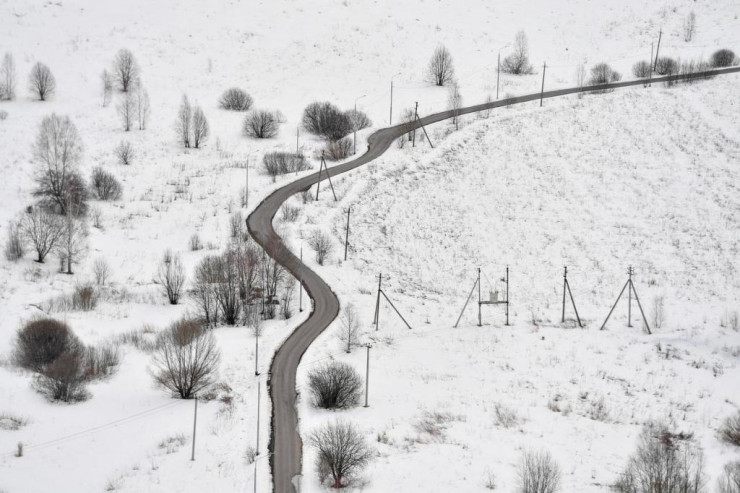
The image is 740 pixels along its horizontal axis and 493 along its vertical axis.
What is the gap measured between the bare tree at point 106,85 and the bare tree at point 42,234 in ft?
125

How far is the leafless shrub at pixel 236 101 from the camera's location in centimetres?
9044

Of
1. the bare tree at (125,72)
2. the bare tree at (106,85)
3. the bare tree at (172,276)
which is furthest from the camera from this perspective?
the bare tree at (125,72)

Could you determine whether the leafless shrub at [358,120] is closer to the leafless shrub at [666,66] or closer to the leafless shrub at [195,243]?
the leafless shrub at [195,243]

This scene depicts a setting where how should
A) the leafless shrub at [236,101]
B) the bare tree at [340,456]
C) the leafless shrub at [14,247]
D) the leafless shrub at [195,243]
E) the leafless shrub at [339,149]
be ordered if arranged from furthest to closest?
1. the leafless shrub at [236,101]
2. the leafless shrub at [339,149]
3. the leafless shrub at [195,243]
4. the leafless shrub at [14,247]
5. the bare tree at [340,456]

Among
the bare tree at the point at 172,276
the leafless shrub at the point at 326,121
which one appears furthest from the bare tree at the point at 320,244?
the leafless shrub at the point at 326,121

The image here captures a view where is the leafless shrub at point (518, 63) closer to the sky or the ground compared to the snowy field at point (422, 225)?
closer to the sky

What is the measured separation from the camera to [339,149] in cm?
7769

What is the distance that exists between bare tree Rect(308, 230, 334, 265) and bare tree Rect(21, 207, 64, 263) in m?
20.1

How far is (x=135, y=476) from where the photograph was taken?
1096 inches

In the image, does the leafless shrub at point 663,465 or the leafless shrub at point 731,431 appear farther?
the leafless shrub at point 731,431

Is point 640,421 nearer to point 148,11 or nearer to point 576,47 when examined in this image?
point 576,47

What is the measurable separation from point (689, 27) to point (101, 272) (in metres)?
99.3

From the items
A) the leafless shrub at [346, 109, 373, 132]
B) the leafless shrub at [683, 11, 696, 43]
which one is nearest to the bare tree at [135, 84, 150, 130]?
the leafless shrub at [346, 109, 373, 132]

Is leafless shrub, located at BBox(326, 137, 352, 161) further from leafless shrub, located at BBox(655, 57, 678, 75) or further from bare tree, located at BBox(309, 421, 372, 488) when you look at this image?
bare tree, located at BBox(309, 421, 372, 488)
